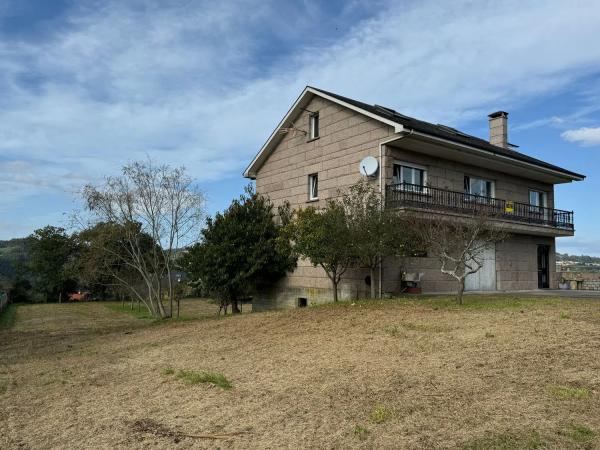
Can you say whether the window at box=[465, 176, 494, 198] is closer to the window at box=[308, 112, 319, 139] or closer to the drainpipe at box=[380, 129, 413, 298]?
the drainpipe at box=[380, 129, 413, 298]

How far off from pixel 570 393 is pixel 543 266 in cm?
2132

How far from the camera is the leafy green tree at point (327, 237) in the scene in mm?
15039

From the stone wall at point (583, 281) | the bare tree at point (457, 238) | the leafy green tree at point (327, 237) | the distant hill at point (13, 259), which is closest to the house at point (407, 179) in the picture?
the bare tree at point (457, 238)

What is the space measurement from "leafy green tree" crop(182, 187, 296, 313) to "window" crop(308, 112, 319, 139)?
347 cm

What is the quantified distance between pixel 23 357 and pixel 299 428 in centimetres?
892

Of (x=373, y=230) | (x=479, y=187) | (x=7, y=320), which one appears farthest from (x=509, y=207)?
(x=7, y=320)

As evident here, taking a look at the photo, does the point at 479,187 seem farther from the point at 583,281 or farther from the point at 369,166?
the point at 583,281

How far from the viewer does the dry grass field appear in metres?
4.64

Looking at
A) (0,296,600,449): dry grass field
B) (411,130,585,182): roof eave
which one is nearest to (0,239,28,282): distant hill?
(411,130,585,182): roof eave

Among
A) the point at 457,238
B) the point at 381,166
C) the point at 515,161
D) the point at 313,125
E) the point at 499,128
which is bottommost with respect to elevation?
the point at 457,238

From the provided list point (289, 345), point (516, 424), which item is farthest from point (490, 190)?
point (516, 424)

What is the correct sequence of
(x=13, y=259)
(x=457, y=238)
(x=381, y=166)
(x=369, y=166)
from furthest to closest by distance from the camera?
1. (x=13, y=259)
2. (x=369, y=166)
3. (x=381, y=166)
4. (x=457, y=238)

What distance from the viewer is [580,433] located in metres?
4.27

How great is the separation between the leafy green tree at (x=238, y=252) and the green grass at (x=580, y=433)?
577 inches
